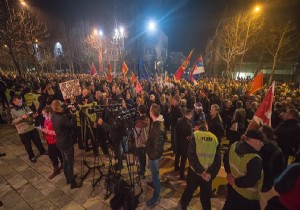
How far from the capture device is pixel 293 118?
16.7 feet

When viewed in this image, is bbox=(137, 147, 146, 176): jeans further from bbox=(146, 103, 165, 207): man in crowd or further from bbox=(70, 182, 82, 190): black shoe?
bbox=(70, 182, 82, 190): black shoe

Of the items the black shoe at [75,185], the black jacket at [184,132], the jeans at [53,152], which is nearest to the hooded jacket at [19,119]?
the jeans at [53,152]

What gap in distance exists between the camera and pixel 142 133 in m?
5.08

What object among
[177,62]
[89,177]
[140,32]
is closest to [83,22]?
[140,32]

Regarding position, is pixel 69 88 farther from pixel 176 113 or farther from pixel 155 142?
pixel 155 142

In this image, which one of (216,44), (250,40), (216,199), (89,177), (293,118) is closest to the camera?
(216,199)

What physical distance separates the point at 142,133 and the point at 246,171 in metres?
2.66

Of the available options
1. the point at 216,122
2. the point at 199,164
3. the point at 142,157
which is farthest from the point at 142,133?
the point at 216,122

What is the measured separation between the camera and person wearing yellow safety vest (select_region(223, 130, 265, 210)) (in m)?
3.04

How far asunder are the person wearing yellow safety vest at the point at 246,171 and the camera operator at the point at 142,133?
214 cm

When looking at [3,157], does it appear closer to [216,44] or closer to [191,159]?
[191,159]

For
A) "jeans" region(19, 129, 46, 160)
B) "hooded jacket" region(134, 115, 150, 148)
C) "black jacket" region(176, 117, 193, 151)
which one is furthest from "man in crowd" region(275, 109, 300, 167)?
"jeans" region(19, 129, 46, 160)

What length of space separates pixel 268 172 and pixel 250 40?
26.8 meters

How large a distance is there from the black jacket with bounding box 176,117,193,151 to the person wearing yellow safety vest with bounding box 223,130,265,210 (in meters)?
1.86
